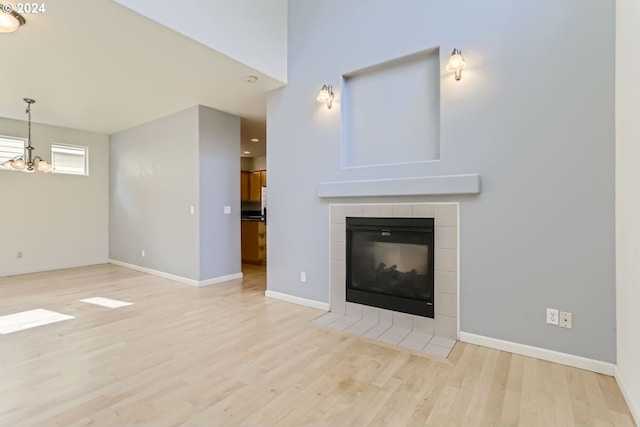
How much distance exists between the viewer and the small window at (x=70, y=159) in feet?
19.4

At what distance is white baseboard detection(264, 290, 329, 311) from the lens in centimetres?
354

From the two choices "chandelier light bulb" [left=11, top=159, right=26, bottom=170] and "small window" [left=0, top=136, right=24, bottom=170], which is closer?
"chandelier light bulb" [left=11, top=159, right=26, bottom=170]

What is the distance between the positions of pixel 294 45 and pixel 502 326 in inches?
145

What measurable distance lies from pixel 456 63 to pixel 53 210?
716cm

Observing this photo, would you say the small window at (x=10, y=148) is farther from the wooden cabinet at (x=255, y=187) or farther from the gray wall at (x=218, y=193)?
the wooden cabinet at (x=255, y=187)

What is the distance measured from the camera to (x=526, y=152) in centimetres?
241

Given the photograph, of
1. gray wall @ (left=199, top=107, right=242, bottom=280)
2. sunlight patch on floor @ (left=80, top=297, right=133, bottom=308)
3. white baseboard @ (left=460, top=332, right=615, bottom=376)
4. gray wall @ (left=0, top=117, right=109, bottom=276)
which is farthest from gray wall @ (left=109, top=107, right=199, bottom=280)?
white baseboard @ (left=460, top=332, right=615, bottom=376)

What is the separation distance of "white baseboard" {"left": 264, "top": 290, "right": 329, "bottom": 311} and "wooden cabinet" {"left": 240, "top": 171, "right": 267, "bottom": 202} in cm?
462

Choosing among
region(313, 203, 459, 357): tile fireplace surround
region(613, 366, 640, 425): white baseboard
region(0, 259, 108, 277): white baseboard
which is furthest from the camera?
region(0, 259, 108, 277): white baseboard

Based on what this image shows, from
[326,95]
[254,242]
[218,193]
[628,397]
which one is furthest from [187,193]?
[628,397]

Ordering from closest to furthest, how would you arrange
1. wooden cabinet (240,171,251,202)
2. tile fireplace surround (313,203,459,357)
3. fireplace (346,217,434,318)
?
tile fireplace surround (313,203,459,357)
fireplace (346,217,434,318)
wooden cabinet (240,171,251,202)

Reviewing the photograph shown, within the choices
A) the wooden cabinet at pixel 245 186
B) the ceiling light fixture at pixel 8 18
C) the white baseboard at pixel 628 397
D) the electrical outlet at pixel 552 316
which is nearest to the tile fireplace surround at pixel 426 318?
the electrical outlet at pixel 552 316

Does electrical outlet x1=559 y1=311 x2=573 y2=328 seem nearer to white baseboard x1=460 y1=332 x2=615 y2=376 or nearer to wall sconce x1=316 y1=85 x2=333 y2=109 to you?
white baseboard x1=460 y1=332 x2=615 y2=376

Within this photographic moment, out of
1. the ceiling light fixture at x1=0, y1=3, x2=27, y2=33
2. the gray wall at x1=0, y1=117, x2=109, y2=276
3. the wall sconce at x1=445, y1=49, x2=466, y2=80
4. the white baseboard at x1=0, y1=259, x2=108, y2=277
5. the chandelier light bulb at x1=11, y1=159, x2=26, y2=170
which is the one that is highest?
the ceiling light fixture at x1=0, y1=3, x2=27, y2=33
